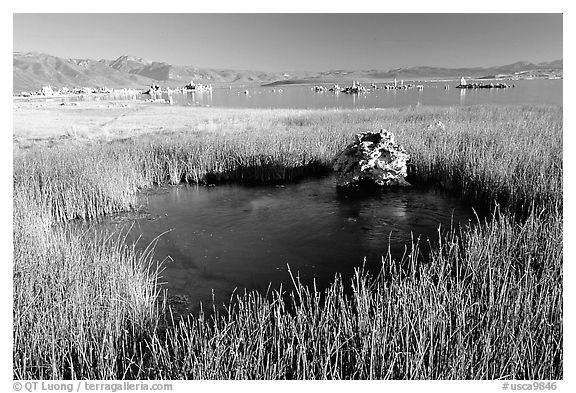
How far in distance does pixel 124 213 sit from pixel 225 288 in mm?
4708

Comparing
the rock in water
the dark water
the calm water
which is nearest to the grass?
the dark water

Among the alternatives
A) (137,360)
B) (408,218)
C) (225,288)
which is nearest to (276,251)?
(225,288)

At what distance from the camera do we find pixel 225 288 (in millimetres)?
6453

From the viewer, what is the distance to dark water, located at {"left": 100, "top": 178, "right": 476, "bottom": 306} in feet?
22.7

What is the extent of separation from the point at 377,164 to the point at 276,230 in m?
4.03

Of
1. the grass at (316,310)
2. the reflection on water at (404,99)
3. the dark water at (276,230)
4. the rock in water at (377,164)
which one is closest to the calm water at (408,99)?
the reflection on water at (404,99)

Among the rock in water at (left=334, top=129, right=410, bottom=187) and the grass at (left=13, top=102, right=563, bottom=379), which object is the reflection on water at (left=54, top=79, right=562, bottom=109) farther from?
the grass at (left=13, top=102, right=563, bottom=379)

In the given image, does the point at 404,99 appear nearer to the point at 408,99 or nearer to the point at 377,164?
the point at 408,99

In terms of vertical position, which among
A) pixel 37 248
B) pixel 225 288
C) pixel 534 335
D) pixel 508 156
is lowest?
pixel 225 288

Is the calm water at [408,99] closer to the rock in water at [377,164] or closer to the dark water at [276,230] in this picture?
the rock in water at [377,164]

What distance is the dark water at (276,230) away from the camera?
693 cm

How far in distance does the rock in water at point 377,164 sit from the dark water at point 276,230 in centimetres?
44

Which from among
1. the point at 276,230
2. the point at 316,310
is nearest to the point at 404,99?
the point at 276,230
